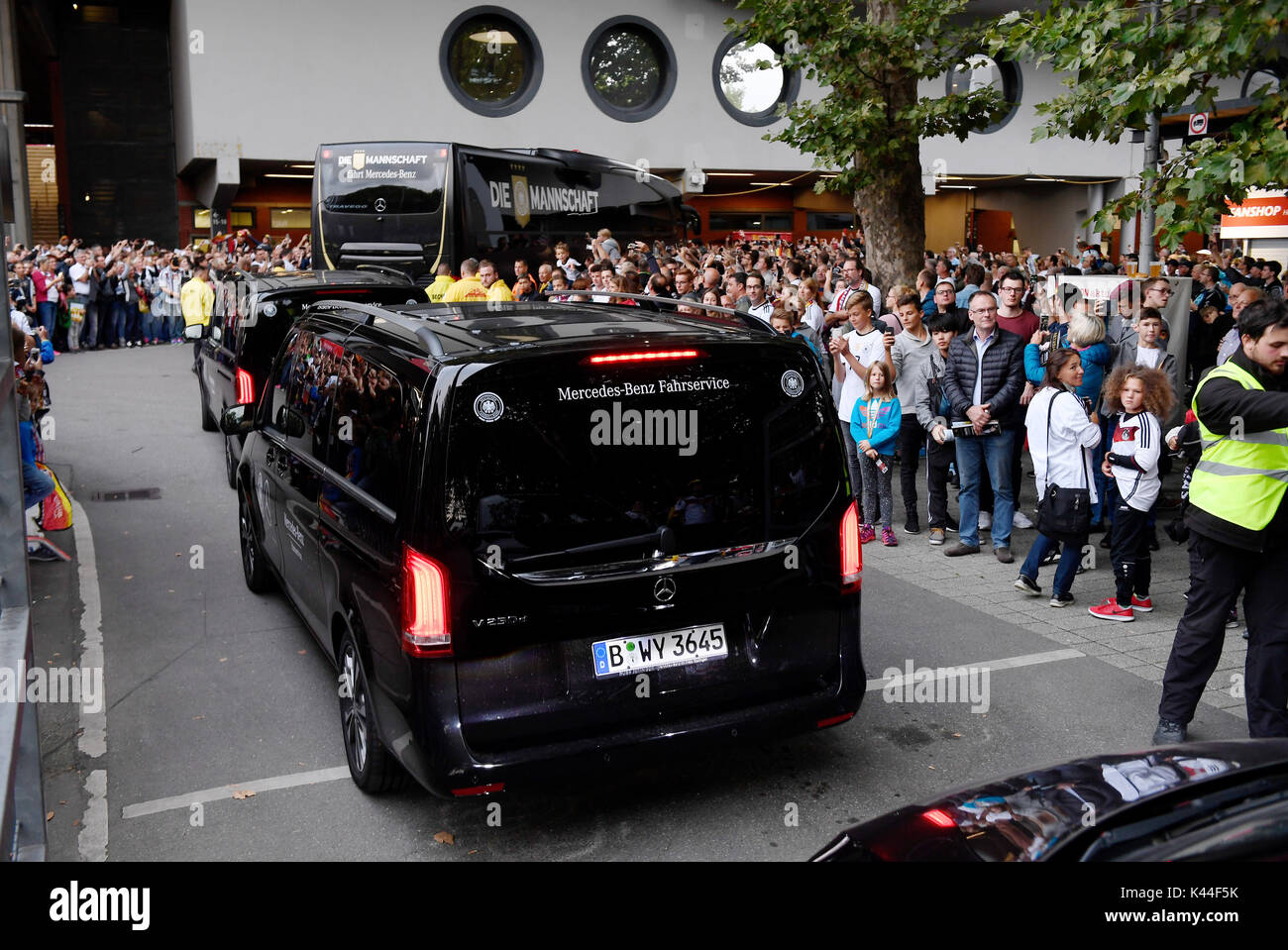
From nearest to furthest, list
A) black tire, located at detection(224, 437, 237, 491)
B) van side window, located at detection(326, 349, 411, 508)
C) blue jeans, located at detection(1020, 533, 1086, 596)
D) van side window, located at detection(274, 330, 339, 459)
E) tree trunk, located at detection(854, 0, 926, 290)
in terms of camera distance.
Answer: van side window, located at detection(326, 349, 411, 508), van side window, located at detection(274, 330, 339, 459), blue jeans, located at detection(1020, 533, 1086, 596), black tire, located at detection(224, 437, 237, 491), tree trunk, located at detection(854, 0, 926, 290)

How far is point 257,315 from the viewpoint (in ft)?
33.6

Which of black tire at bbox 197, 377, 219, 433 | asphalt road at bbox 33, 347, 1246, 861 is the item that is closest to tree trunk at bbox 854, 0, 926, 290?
asphalt road at bbox 33, 347, 1246, 861

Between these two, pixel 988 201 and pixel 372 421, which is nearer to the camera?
pixel 372 421

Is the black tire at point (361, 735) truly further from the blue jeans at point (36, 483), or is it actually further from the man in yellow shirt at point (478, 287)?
the man in yellow shirt at point (478, 287)

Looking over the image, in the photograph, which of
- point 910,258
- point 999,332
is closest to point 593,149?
point 910,258

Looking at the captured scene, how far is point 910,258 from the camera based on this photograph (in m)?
14.4

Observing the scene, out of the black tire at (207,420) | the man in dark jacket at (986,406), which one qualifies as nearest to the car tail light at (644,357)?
the man in dark jacket at (986,406)

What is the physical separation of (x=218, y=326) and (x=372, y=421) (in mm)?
8030

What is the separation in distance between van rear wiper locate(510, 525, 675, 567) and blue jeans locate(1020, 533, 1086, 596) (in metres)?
4.07

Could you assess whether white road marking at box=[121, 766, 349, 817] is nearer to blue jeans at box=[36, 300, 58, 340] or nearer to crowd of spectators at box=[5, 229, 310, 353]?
crowd of spectators at box=[5, 229, 310, 353]

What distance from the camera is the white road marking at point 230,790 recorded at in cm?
481

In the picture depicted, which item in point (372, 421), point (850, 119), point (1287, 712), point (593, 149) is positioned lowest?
point (1287, 712)

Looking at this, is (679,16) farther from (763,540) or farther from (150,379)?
(763,540)

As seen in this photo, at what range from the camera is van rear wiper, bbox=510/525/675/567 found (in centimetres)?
412
